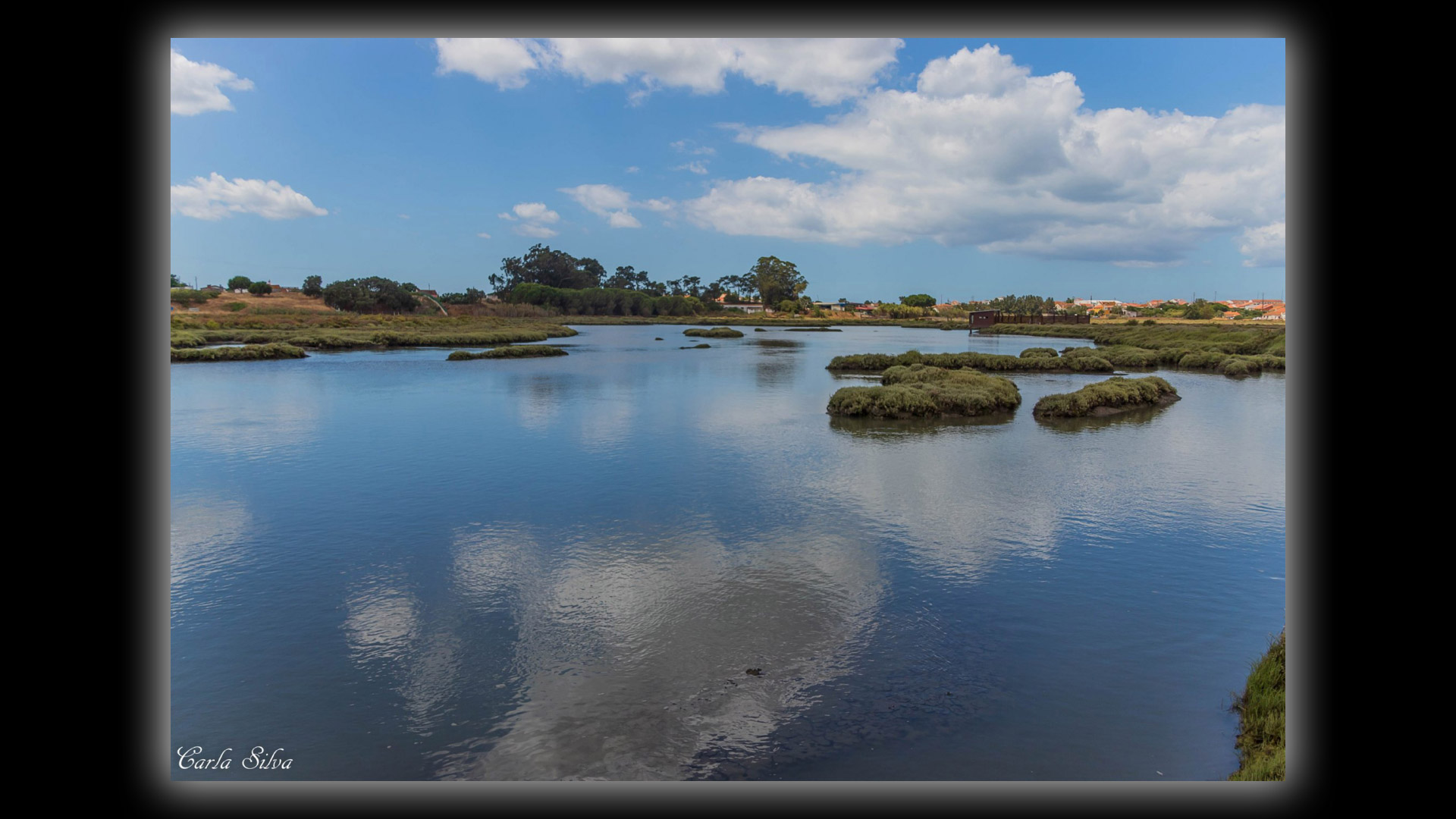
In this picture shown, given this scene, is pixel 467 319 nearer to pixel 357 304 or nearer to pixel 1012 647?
pixel 357 304

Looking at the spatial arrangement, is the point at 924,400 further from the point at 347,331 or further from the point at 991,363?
the point at 347,331

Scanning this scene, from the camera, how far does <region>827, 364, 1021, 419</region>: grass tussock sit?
31562 mm

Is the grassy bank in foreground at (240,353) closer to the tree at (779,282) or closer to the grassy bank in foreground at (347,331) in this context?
the grassy bank in foreground at (347,331)

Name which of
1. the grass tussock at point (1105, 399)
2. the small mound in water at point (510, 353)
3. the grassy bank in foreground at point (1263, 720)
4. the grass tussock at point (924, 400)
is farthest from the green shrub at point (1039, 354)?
the grassy bank in foreground at point (1263, 720)

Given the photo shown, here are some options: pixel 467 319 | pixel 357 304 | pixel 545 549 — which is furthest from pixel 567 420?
pixel 357 304

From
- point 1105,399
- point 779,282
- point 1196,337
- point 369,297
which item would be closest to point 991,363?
point 1105,399

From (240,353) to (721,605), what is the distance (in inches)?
2455

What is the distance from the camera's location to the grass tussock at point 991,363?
5172cm

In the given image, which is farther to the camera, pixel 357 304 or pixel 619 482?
pixel 357 304

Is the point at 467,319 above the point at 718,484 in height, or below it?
above
